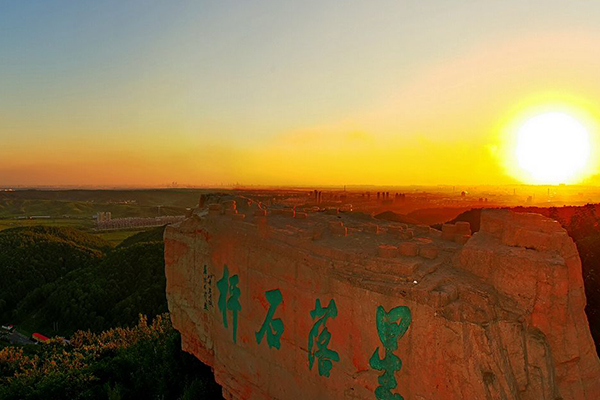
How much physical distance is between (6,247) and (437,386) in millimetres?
57244

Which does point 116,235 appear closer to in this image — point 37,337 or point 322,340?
point 37,337

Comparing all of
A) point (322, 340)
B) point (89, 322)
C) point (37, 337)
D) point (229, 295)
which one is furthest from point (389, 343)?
point (37, 337)

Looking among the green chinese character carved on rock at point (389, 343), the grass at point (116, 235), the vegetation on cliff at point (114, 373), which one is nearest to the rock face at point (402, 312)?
the green chinese character carved on rock at point (389, 343)

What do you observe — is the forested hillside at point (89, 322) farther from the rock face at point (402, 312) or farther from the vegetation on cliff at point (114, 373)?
the rock face at point (402, 312)

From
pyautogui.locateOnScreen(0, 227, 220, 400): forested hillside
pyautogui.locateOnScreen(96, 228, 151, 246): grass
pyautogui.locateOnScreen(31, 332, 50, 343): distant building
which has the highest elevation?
pyautogui.locateOnScreen(0, 227, 220, 400): forested hillside

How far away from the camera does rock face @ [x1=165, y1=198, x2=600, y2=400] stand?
5.77 meters

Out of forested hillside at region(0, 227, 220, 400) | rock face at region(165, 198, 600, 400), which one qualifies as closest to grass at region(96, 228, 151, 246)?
forested hillside at region(0, 227, 220, 400)

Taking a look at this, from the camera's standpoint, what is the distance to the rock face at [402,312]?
577 cm

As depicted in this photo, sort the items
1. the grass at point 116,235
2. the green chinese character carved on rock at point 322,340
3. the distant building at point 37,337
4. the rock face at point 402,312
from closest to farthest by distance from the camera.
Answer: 1. the rock face at point 402,312
2. the green chinese character carved on rock at point 322,340
3. the distant building at point 37,337
4. the grass at point 116,235

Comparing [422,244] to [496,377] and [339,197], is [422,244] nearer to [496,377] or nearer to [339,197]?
[496,377]

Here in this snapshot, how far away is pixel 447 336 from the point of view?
19.2 ft

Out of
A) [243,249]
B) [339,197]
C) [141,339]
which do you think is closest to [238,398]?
[243,249]

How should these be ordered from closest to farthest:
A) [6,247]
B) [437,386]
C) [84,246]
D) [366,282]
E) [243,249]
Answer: [437,386] < [366,282] < [243,249] < [6,247] < [84,246]

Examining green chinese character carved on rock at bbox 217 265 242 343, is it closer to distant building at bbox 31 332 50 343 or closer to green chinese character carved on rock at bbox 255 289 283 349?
green chinese character carved on rock at bbox 255 289 283 349
